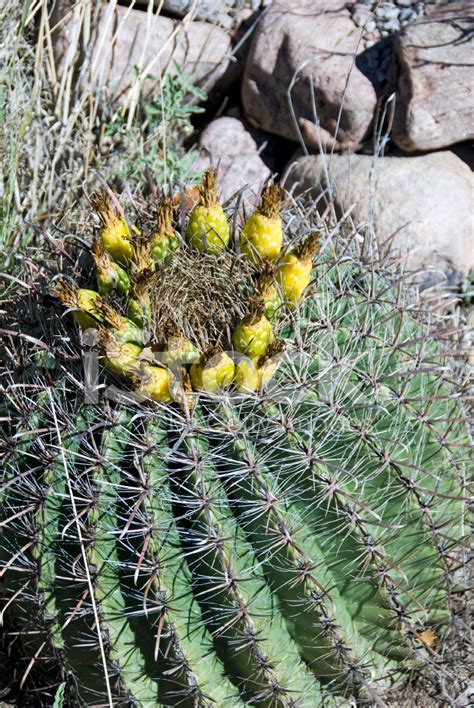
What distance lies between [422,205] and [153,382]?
8.24ft

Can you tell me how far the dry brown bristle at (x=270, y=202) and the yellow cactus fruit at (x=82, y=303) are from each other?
520mm

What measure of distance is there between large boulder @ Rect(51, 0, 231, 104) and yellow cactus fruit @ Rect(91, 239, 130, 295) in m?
2.45

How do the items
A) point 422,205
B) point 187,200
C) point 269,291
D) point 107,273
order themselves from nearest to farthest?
point 269,291
point 107,273
point 187,200
point 422,205

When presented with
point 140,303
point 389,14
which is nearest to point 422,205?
point 389,14

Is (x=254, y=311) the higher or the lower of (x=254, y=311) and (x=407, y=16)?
the lower

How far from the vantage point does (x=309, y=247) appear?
2170 millimetres

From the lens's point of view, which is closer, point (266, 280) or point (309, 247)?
Result: point (266, 280)

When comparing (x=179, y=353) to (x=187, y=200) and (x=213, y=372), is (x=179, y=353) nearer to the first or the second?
(x=213, y=372)

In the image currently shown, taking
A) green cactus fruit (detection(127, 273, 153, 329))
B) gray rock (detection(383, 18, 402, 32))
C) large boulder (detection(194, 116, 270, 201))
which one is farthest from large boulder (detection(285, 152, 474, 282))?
green cactus fruit (detection(127, 273, 153, 329))

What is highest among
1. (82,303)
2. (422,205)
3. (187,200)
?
(187,200)

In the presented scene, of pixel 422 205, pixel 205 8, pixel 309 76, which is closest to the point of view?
pixel 422 205

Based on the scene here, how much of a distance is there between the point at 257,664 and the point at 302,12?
12.3 feet

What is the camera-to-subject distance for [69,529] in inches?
85.0

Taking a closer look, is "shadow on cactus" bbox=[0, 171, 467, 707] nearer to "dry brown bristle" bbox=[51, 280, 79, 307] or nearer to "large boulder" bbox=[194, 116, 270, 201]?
"dry brown bristle" bbox=[51, 280, 79, 307]
